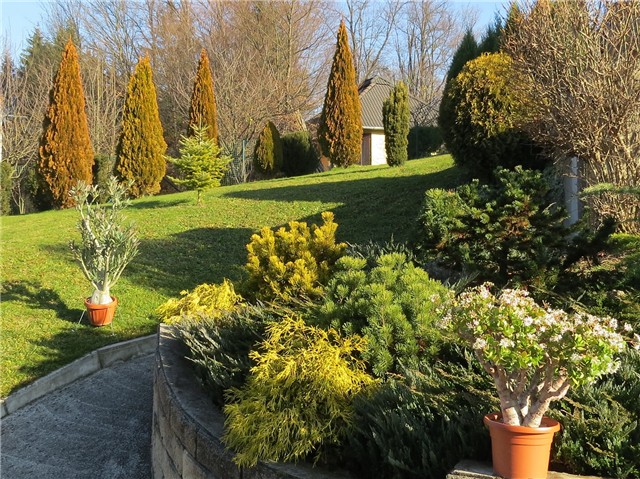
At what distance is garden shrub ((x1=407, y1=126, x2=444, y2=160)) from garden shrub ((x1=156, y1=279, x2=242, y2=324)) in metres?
17.0

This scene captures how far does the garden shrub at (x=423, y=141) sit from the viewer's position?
21484 millimetres

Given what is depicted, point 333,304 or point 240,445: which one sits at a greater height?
point 333,304

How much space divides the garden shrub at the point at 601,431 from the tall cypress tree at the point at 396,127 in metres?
12.4

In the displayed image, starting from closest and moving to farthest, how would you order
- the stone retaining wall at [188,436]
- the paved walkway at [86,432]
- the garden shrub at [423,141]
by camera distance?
the stone retaining wall at [188,436] → the paved walkway at [86,432] → the garden shrub at [423,141]

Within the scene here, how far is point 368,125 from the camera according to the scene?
26.7 metres

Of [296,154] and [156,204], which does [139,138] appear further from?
[296,154]

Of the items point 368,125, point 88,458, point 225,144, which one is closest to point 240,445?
point 88,458

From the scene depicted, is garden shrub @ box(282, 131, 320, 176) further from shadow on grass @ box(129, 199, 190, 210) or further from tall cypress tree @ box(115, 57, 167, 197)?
shadow on grass @ box(129, 199, 190, 210)

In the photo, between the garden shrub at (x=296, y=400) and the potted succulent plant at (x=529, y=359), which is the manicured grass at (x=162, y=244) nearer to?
the garden shrub at (x=296, y=400)

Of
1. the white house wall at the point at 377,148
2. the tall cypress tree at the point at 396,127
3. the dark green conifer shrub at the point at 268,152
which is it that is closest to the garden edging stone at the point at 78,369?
the tall cypress tree at the point at 396,127

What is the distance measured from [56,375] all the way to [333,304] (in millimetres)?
3283

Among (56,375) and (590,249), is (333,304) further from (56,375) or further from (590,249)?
(56,375)

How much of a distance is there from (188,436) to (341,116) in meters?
15.0

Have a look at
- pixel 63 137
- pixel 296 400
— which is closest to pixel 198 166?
pixel 63 137
